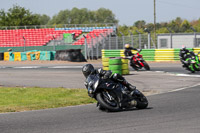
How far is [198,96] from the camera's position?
36.6 feet

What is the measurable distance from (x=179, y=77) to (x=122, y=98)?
9.68 metres

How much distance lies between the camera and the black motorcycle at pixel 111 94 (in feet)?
27.1

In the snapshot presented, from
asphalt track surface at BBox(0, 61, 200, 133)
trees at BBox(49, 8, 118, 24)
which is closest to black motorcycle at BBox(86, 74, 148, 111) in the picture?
asphalt track surface at BBox(0, 61, 200, 133)

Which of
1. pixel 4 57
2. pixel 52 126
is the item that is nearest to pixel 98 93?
pixel 52 126

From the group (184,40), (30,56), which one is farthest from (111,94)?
(30,56)

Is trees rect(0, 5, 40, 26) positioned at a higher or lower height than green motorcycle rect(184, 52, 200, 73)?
higher

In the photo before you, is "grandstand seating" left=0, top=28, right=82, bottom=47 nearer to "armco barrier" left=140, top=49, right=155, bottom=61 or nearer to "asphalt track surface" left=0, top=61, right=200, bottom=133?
"armco barrier" left=140, top=49, right=155, bottom=61

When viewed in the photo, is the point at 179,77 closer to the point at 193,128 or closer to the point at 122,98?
the point at 122,98

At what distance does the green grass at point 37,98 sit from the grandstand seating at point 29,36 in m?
36.1

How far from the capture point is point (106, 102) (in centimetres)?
836

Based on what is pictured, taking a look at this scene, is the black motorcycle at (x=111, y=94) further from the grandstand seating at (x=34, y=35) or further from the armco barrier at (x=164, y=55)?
the grandstand seating at (x=34, y=35)

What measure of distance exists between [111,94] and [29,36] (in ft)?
148

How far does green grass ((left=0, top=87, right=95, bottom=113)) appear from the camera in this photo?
33.4 ft

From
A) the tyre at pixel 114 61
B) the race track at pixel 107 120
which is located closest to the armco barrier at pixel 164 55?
the tyre at pixel 114 61
